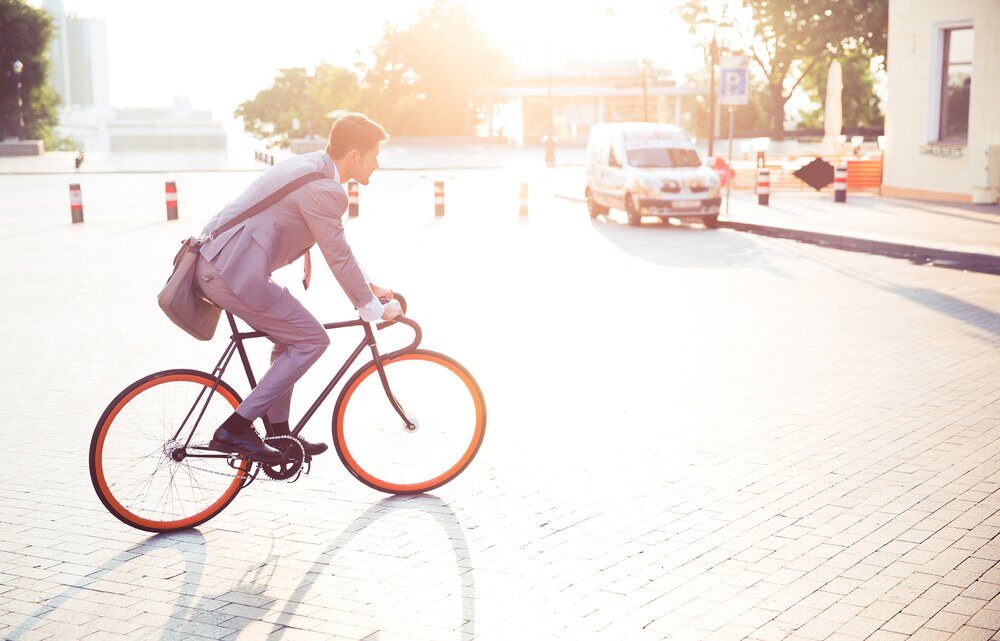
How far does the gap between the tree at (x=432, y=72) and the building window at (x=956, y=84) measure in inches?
2100

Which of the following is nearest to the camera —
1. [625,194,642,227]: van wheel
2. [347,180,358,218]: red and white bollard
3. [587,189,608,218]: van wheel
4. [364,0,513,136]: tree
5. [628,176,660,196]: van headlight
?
[628,176,660,196]: van headlight

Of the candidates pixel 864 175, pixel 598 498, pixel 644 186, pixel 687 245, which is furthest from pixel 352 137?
pixel 864 175

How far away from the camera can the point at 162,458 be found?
5250mm

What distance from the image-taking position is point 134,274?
14.6m

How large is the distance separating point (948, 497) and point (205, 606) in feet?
11.3

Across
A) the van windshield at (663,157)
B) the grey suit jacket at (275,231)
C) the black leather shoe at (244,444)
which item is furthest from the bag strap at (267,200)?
the van windshield at (663,157)

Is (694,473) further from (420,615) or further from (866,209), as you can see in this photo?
(866,209)

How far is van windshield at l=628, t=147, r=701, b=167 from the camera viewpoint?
73.0 ft

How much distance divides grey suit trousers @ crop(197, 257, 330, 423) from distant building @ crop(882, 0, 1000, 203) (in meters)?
21.7

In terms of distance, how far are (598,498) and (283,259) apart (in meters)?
1.87

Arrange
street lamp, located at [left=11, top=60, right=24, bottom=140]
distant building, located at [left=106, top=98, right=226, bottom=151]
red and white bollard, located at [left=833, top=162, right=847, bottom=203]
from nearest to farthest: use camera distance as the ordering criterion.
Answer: red and white bollard, located at [left=833, top=162, right=847, bottom=203] < street lamp, located at [left=11, top=60, right=24, bottom=140] < distant building, located at [left=106, top=98, right=226, bottom=151]

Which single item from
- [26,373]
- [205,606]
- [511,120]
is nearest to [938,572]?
[205,606]

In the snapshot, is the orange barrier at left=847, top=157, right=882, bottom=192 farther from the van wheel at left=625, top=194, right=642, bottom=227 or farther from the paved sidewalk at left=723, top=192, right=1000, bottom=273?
the van wheel at left=625, top=194, right=642, bottom=227

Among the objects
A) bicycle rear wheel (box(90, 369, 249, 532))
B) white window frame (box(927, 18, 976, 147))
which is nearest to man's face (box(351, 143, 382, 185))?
bicycle rear wheel (box(90, 369, 249, 532))
